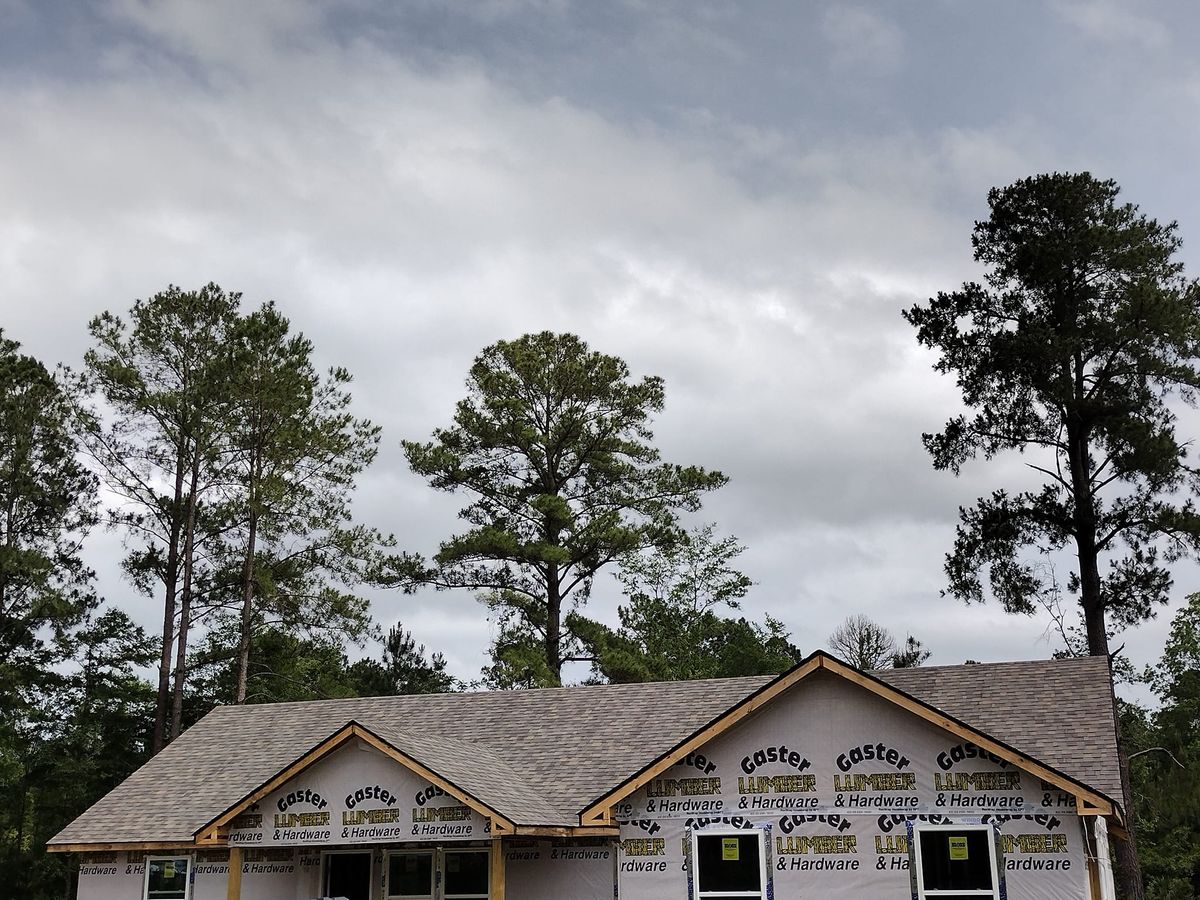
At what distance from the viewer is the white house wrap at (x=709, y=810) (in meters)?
18.6

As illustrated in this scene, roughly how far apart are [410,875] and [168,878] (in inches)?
183

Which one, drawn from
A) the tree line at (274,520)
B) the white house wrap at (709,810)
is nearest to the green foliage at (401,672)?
the tree line at (274,520)

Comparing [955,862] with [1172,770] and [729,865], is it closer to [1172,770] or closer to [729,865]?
[729,865]

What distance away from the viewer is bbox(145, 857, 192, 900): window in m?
22.9

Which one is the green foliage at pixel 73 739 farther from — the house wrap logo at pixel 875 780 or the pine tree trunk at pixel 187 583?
the house wrap logo at pixel 875 780

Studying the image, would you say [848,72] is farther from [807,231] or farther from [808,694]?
[808,694]

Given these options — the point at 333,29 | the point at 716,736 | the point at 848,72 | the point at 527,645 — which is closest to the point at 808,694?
the point at 716,736

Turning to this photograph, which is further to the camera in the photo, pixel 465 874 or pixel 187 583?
pixel 187 583

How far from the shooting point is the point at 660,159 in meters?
26.5

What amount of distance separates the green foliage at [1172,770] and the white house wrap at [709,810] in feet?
24.5

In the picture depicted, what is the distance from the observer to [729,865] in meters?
19.8

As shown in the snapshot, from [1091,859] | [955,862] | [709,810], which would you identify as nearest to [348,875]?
[709,810]

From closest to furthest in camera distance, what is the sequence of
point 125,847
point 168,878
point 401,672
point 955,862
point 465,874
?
point 955,862 < point 465,874 < point 125,847 < point 168,878 < point 401,672

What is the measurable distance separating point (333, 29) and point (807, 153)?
9.94 meters
